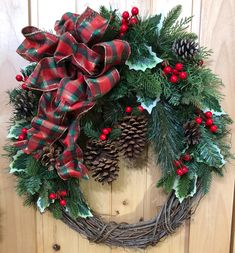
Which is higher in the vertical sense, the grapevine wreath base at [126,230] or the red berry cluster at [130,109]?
the red berry cluster at [130,109]

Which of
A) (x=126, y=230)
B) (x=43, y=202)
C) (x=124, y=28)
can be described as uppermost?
(x=124, y=28)

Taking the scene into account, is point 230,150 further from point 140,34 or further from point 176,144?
point 140,34

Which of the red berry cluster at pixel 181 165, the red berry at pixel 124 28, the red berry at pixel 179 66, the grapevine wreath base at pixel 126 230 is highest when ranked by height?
the red berry at pixel 124 28

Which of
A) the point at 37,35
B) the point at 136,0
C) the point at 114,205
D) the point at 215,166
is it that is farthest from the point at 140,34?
the point at 114,205

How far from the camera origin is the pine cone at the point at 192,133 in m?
0.74

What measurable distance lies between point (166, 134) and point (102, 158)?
0.18 m

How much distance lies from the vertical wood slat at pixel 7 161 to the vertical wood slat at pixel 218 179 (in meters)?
0.52

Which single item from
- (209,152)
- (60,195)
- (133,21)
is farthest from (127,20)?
(60,195)

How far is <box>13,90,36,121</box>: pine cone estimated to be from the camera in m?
0.78

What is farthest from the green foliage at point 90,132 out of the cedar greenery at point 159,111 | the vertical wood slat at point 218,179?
the vertical wood slat at point 218,179

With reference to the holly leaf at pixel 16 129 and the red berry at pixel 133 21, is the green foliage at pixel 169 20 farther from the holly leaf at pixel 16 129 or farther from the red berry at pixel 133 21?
the holly leaf at pixel 16 129

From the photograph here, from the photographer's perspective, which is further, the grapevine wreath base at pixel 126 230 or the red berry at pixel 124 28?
the grapevine wreath base at pixel 126 230

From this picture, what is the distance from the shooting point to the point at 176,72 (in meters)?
0.73

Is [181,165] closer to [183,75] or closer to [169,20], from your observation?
[183,75]
